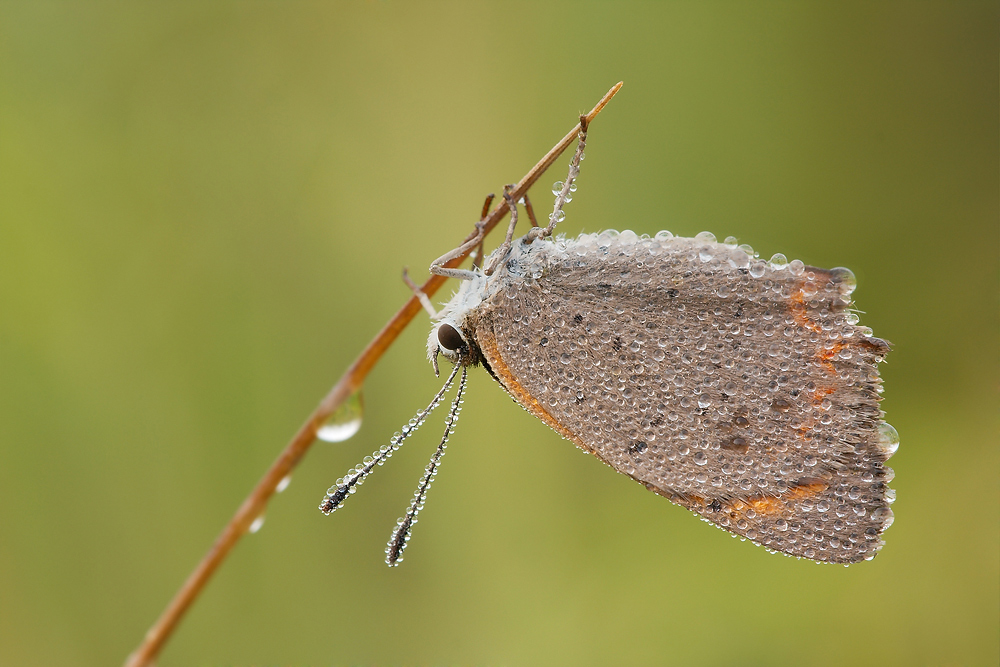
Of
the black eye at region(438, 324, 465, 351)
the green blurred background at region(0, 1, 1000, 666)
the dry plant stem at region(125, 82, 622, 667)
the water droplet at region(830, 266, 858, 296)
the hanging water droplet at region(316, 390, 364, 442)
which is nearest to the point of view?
the dry plant stem at region(125, 82, 622, 667)

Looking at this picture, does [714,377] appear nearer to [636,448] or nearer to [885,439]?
[636,448]

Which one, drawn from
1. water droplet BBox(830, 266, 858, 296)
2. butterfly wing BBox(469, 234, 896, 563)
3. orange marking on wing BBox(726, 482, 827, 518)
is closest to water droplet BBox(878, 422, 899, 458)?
butterfly wing BBox(469, 234, 896, 563)

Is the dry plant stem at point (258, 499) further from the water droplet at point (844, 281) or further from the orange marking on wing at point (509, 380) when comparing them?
the water droplet at point (844, 281)

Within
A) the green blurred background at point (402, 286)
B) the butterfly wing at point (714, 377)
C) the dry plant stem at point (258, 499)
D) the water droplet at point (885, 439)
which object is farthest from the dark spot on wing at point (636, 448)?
the green blurred background at point (402, 286)

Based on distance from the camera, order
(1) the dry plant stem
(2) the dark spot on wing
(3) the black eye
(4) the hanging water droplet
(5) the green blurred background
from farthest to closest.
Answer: (5) the green blurred background < (3) the black eye < (2) the dark spot on wing < (4) the hanging water droplet < (1) the dry plant stem

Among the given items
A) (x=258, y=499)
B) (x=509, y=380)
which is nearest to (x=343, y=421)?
(x=258, y=499)

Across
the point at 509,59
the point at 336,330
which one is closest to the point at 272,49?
the point at 509,59

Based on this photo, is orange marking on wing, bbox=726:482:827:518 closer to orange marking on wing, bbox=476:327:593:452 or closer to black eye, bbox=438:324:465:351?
orange marking on wing, bbox=476:327:593:452
